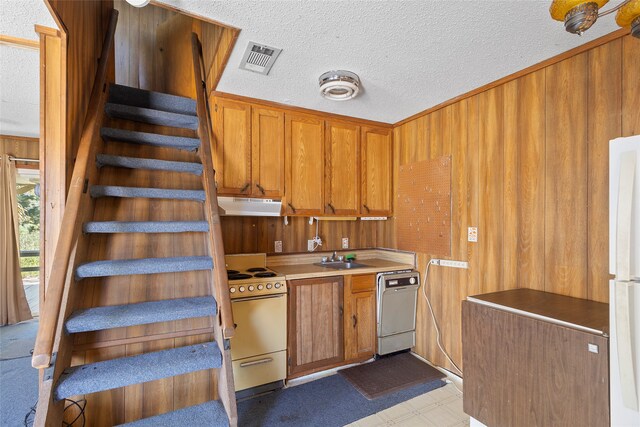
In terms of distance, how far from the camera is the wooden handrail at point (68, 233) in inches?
49.6

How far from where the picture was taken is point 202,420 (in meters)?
1.59

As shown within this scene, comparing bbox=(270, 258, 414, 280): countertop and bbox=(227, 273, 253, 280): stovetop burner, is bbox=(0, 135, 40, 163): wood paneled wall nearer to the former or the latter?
bbox=(227, 273, 253, 280): stovetop burner

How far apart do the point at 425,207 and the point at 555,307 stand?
4.87 ft

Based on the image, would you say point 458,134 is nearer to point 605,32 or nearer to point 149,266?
point 605,32

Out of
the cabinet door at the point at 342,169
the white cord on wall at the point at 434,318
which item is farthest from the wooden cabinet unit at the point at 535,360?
the cabinet door at the point at 342,169

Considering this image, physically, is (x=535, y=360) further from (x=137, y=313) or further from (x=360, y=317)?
(x=137, y=313)

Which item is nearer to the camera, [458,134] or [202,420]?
[202,420]

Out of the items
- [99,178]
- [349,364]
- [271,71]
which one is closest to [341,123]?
[271,71]

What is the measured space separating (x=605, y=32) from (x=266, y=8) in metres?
1.95

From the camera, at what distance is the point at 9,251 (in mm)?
3957

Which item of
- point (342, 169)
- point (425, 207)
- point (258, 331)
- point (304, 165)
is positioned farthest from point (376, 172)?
point (258, 331)

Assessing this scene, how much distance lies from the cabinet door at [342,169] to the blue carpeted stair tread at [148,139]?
135cm

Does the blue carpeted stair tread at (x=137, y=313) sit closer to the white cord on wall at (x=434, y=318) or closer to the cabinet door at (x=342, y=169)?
the cabinet door at (x=342, y=169)

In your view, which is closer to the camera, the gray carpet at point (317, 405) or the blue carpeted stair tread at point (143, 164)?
the blue carpeted stair tread at point (143, 164)
